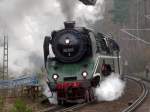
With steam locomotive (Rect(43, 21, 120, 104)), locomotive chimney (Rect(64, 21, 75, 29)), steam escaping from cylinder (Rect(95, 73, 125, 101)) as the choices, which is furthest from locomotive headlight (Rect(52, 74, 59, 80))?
locomotive chimney (Rect(64, 21, 75, 29))

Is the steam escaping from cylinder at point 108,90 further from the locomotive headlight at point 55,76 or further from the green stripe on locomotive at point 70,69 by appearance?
the locomotive headlight at point 55,76

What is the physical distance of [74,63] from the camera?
50.2 ft

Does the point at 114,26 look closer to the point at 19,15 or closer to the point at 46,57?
the point at 19,15

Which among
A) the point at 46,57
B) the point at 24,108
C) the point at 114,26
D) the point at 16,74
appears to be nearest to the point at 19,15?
the point at 16,74

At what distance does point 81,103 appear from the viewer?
15.5m

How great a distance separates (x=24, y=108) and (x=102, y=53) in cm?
516

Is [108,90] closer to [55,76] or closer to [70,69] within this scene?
[70,69]

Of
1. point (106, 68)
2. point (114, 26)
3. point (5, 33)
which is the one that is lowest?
point (106, 68)

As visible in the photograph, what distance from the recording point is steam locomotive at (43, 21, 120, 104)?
586 inches

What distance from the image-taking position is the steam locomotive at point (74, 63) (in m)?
14.9

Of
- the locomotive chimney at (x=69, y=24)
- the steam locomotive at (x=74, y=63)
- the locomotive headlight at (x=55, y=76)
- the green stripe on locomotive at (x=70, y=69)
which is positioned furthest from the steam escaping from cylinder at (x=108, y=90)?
the locomotive chimney at (x=69, y=24)

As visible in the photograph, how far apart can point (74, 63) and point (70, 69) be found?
292mm

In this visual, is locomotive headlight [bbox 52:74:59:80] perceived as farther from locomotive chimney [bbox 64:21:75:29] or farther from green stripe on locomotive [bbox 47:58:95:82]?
locomotive chimney [bbox 64:21:75:29]

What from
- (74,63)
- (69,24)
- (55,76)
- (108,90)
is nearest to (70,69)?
(74,63)
